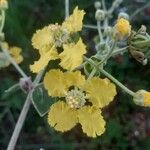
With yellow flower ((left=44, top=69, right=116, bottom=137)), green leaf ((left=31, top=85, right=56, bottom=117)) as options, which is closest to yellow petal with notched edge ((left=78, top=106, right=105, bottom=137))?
yellow flower ((left=44, top=69, right=116, bottom=137))

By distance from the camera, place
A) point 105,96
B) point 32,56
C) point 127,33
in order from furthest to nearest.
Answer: point 32,56 < point 105,96 < point 127,33

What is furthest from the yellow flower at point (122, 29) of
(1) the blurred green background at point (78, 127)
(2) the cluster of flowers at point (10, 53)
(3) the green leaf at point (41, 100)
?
(1) the blurred green background at point (78, 127)

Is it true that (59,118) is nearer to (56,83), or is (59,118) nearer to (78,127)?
(56,83)

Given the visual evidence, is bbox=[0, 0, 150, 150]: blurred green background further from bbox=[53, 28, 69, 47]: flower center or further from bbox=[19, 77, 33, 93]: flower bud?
bbox=[53, 28, 69, 47]: flower center

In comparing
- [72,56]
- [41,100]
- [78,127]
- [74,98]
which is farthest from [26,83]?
[78,127]

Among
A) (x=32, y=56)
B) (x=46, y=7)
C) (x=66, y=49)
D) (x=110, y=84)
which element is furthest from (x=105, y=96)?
(x=46, y=7)

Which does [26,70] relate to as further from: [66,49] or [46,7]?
[66,49]
